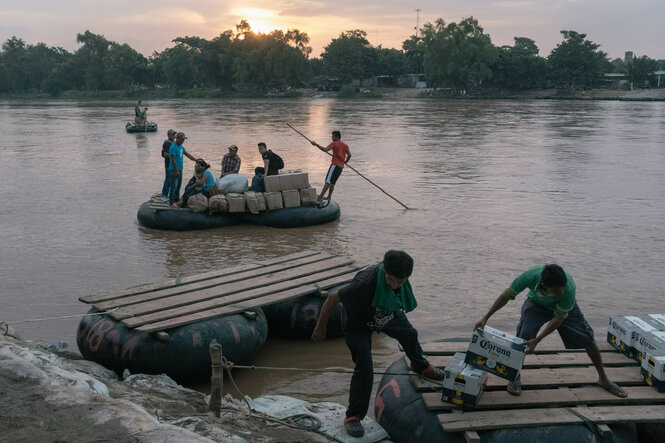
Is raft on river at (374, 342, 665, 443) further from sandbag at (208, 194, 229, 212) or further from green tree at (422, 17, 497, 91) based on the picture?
green tree at (422, 17, 497, 91)

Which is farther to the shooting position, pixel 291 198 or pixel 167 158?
pixel 167 158

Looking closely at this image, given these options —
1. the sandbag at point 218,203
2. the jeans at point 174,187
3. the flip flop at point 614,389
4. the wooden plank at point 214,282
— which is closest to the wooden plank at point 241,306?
the wooden plank at point 214,282

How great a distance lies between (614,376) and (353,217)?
9.40m

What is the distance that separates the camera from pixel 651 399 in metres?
4.98

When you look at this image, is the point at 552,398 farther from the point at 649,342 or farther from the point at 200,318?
the point at 200,318

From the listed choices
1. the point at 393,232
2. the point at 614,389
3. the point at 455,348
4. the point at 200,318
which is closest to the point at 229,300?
the point at 200,318

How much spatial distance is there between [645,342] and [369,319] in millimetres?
2447

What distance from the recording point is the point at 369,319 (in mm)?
5000

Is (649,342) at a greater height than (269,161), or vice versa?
(269,161)

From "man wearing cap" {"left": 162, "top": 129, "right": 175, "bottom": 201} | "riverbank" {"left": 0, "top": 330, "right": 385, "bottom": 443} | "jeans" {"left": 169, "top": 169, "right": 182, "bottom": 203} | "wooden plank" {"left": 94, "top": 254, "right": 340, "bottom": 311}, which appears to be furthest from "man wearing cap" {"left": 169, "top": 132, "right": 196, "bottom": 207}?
"riverbank" {"left": 0, "top": 330, "right": 385, "bottom": 443}

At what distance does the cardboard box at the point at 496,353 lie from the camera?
4.85m

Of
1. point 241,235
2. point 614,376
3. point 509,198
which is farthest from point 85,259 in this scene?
point 509,198

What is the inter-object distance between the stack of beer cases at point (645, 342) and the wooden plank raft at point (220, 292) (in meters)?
3.21

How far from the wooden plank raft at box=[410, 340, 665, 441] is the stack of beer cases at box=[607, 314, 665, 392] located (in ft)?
0.29
